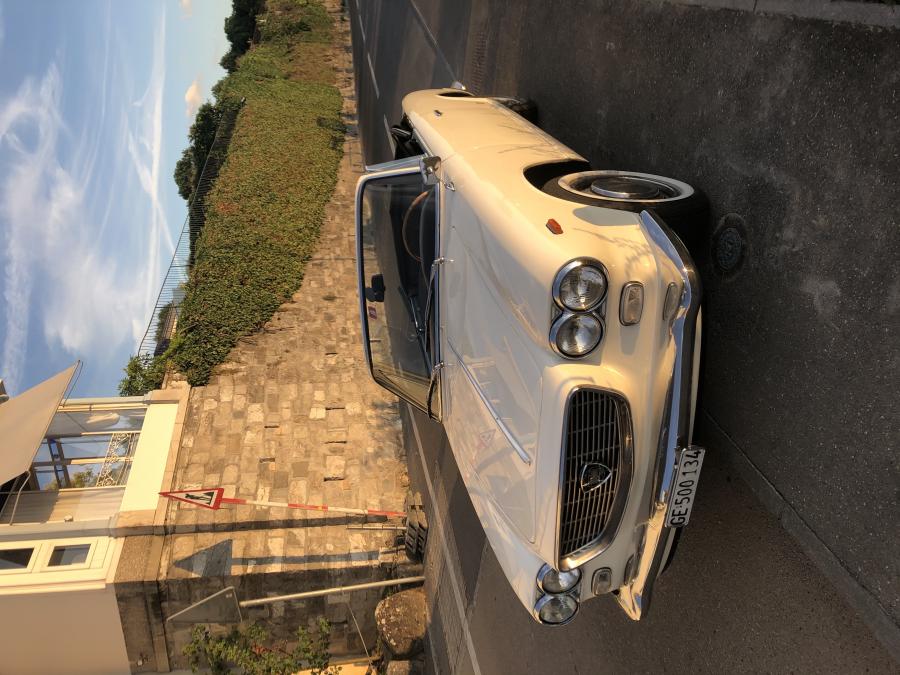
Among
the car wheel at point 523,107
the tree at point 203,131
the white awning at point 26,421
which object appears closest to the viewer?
the car wheel at point 523,107

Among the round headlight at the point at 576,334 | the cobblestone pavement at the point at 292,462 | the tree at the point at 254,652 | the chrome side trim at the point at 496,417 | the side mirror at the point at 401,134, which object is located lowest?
the tree at the point at 254,652

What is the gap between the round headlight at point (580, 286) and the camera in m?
3.00

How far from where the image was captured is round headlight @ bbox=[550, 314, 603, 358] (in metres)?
3.05

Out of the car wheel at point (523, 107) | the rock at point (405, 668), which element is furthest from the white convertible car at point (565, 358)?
the rock at point (405, 668)

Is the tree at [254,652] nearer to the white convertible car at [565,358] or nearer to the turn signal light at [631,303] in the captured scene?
the white convertible car at [565,358]

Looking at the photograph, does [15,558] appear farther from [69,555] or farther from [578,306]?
[578,306]

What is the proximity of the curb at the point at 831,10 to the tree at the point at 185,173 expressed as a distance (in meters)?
21.1

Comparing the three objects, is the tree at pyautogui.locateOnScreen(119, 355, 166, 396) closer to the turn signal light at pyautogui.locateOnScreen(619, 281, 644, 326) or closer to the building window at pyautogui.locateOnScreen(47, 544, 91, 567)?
the building window at pyautogui.locateOnScreen(47, 544, 91, 567)

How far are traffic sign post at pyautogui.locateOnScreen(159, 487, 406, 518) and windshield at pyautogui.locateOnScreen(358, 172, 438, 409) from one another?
4.13 meters

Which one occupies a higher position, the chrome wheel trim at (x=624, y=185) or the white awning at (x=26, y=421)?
the chrome wheel trim at (x=624, y=185)

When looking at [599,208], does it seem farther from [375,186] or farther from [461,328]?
[375,186]

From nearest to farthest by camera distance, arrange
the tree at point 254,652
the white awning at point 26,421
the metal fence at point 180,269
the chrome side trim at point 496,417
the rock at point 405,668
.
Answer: the chrome side trim at point 496,417 → the rock at point 405,668 → the tree at point 254,652 → the white awning at point 26,421 → the metal fence at point 180,269

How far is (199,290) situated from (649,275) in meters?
12.4

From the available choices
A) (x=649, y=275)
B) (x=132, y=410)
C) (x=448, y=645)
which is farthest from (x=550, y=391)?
(x=132, y=410)
